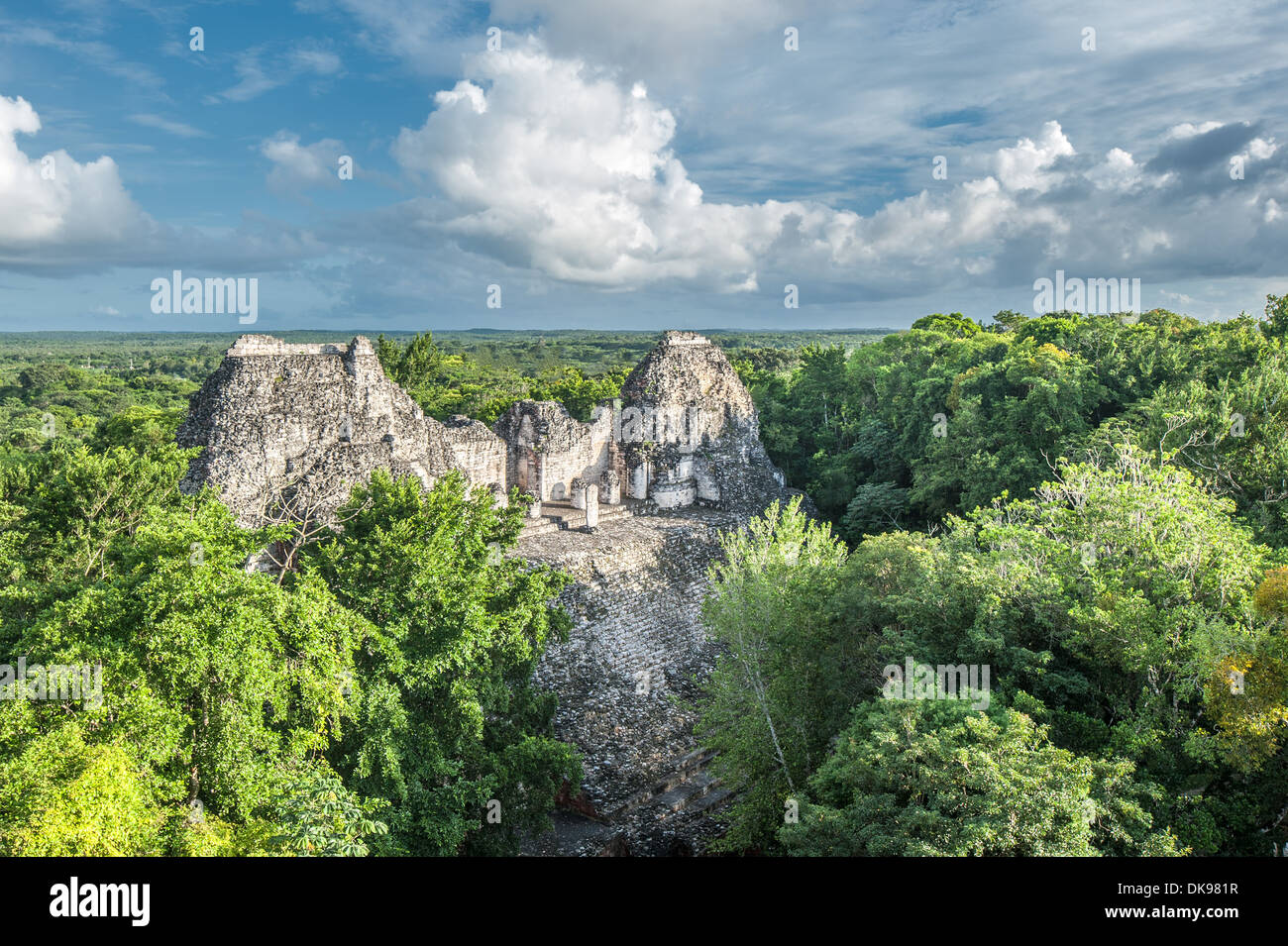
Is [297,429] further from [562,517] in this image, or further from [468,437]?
Result: [562,517]

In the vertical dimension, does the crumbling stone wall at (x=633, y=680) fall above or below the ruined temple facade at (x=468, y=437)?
below

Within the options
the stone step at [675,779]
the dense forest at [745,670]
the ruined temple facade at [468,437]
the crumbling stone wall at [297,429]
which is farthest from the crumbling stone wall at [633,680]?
the crumbling stone wall at [297,429]

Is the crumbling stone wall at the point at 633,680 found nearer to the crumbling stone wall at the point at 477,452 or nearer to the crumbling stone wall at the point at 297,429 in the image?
the crumbling stone wall at the point at 477,452

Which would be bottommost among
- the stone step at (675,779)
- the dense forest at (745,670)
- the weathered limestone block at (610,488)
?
the stone step at (675,779)

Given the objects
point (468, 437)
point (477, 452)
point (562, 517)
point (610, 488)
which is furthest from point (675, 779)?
point (468, 437)

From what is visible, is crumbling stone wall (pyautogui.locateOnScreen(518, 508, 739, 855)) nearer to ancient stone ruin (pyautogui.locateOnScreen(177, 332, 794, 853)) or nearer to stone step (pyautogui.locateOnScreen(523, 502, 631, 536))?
ancient stone ruin (pyautogui.locateOnScreen(177, 332, 794, 853))
